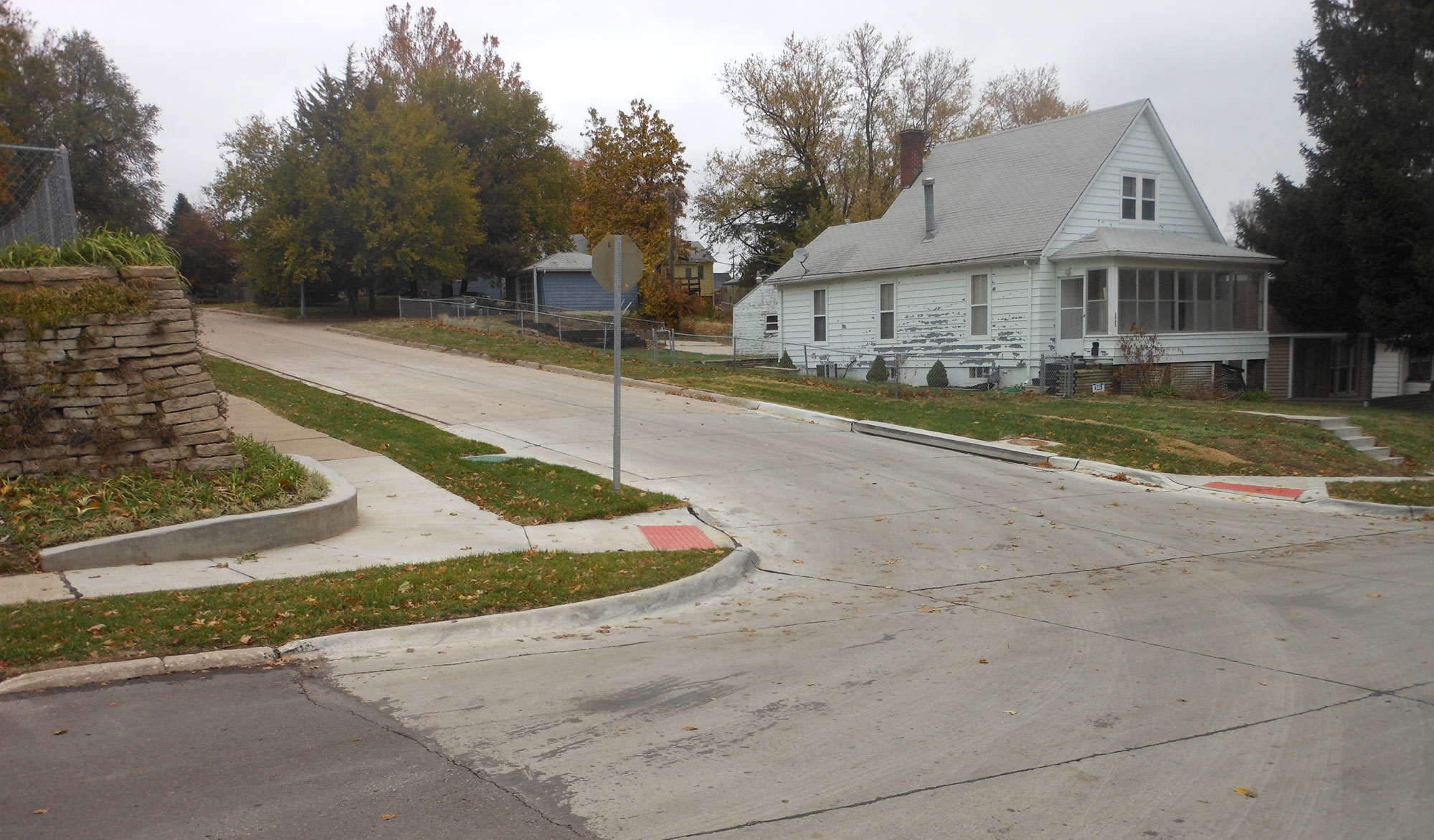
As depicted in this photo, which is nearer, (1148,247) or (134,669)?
(134,669)

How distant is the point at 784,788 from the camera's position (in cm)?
470

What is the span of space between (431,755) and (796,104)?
4990 centimetres

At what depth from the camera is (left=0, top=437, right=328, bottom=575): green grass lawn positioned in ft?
29.6

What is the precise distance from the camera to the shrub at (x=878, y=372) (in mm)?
30188

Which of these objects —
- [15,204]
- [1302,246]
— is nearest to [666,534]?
[15,204]

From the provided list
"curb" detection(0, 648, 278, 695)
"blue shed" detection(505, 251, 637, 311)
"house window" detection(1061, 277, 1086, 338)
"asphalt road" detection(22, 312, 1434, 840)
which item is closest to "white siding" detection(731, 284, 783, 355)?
"house window" detection(1061, 277, 1086, 338)

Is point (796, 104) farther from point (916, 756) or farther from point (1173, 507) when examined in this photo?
point (916, 756)

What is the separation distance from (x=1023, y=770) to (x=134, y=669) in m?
5.26

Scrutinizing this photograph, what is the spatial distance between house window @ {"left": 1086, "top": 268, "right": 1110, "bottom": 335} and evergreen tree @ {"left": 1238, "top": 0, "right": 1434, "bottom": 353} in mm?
7244

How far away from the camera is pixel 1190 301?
27453 millimetres

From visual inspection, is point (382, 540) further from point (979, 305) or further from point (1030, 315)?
point (979, 305)

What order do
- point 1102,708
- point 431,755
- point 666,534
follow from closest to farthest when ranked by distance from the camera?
point 431,755, point 1102,708, point 666,534

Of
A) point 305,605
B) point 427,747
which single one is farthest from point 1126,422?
point 427,747

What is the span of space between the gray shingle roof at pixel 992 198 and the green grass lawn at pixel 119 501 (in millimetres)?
20578
